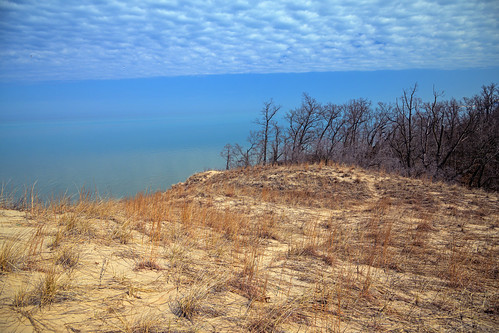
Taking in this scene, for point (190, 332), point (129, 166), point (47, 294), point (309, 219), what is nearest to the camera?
point (190, 332)

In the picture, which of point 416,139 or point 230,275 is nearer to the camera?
point 230,275

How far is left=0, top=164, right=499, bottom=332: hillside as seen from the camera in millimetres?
2627

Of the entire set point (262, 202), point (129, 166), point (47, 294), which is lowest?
point (129, 166)

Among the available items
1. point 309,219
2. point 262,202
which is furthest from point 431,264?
point 262,202

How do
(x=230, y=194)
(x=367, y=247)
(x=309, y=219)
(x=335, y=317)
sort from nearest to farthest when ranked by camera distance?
(x=335, y=317) < (x=367, y=247) < (x=309, y=219) < (x=230, y=194)

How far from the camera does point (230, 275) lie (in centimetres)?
356

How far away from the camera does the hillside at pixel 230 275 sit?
2.63 meters

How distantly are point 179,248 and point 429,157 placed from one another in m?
33.3

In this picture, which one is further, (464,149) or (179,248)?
(464,149)

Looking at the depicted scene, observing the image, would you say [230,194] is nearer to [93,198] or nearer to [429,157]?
[93,198]

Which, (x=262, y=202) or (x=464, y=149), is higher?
(x=464, y=149)

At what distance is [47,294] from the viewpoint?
104 inches

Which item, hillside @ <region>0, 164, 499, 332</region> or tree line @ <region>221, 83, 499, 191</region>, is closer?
hillside @ <region>0, 164, 499, 332</region>

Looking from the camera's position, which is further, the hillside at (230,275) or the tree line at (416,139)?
the tree line at (416,139)
